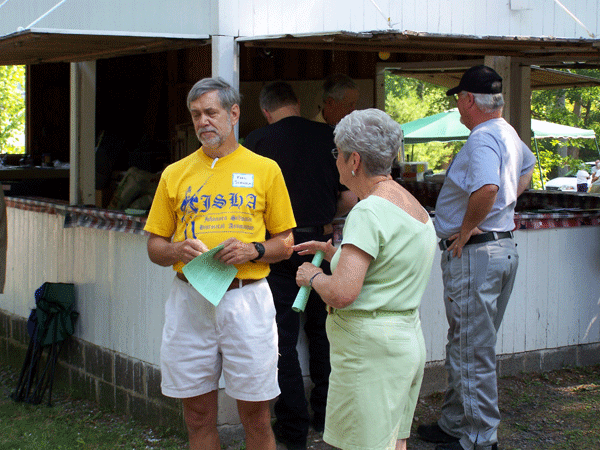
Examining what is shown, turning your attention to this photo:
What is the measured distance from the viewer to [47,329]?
528 cm

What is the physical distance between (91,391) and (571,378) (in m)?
3.42

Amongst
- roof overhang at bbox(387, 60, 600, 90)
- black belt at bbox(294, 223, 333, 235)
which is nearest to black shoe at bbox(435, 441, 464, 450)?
black belt at bbox(294, 223, 333, 235)

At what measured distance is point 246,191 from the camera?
3.32m

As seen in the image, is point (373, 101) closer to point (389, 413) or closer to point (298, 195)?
point (298, 195)

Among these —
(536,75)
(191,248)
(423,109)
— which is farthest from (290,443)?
(423,109)

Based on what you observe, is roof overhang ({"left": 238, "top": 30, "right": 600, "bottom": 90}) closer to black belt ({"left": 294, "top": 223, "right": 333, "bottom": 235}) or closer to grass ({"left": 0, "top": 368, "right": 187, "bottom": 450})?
black belt ({"left": 294, "top": 223, "right": 333, "bottom": 235})

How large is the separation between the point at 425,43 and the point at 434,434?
7.54 feet

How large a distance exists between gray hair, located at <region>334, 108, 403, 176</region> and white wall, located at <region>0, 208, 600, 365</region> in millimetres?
2082

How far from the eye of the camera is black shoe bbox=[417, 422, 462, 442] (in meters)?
4.35

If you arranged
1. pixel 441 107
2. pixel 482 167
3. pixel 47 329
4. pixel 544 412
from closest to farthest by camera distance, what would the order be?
pixel 482 167 < pixel 544 412 < pixel 47 329 < pixel 441 107

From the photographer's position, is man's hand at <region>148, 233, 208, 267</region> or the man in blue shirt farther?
the man in blue shirt

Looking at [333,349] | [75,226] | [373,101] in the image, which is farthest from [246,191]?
[373,101]

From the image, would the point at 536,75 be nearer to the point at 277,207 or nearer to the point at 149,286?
the point at 149,286

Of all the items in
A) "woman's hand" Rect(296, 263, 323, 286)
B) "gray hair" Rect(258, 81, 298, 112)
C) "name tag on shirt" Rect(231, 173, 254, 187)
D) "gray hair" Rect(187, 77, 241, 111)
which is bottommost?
"woman's hand" Rect(296, 263, 323, 286)
